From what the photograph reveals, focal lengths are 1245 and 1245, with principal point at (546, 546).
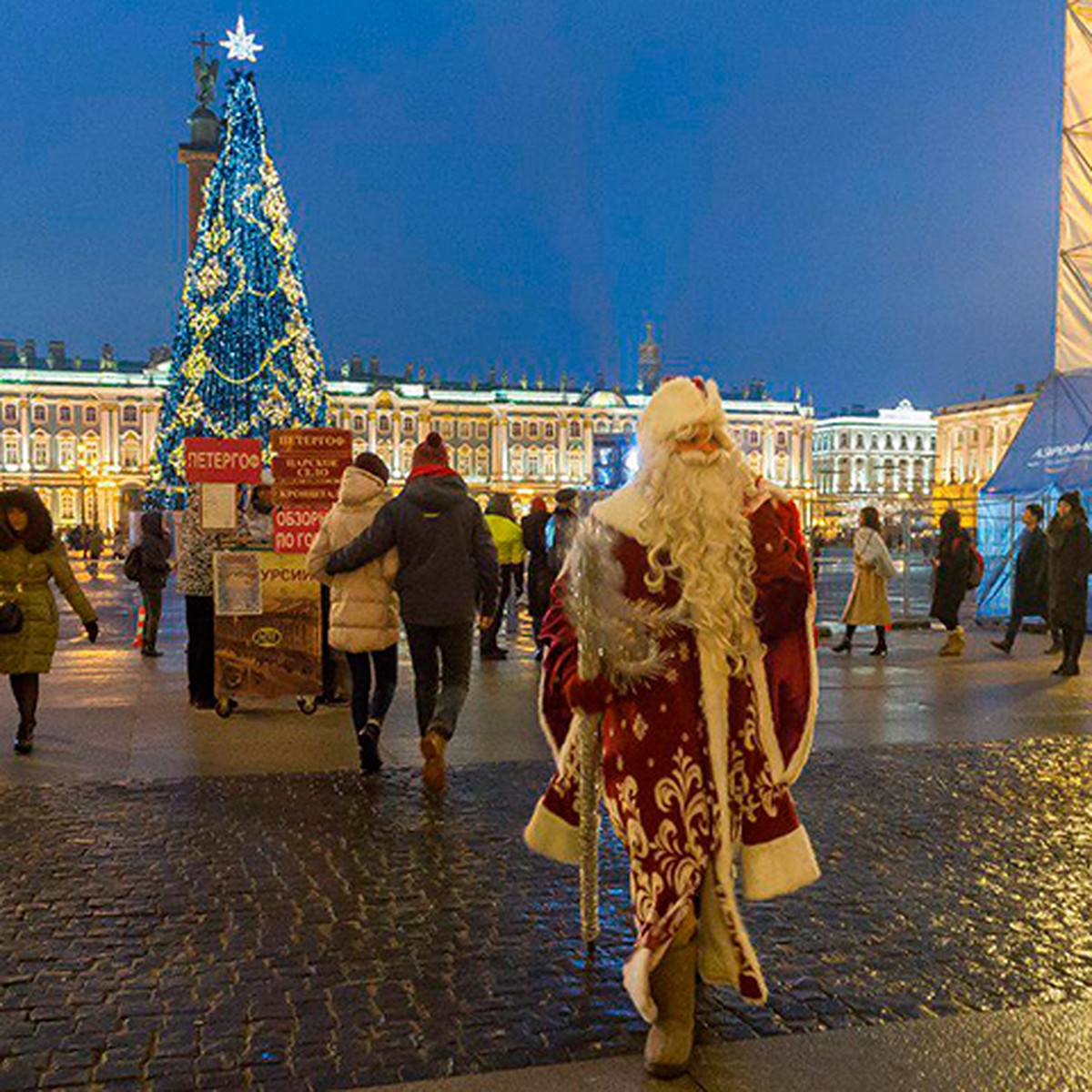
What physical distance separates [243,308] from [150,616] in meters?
12.4

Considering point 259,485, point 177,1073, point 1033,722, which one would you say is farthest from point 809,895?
point 259,485

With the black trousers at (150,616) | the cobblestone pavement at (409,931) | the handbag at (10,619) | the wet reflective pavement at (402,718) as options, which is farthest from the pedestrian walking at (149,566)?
the cobblestone pavement at (409,931)

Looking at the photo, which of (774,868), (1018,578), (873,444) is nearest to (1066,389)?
(1018,578)

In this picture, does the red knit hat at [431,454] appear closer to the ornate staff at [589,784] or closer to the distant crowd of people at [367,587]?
the distant crowd of people at [367,587]

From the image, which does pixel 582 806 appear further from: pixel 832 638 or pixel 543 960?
pixel 832 638

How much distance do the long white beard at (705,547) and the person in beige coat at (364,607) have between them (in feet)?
11.2

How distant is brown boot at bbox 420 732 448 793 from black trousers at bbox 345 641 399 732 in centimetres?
50

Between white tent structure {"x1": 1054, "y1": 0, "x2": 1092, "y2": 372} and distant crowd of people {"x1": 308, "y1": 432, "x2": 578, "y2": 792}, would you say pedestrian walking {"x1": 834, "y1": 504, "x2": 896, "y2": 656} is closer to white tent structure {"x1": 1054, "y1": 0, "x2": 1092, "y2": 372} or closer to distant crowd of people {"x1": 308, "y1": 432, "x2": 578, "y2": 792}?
distant crowd of people {"x1": 308, "y1": 432, "x2": 578, "y2": 792}

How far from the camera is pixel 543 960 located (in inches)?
146

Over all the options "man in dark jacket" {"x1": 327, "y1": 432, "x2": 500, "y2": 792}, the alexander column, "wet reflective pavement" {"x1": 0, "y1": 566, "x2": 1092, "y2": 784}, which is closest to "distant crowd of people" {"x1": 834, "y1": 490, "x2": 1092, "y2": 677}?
"wet reflective pavement" {"x1": 0, "y1": 566, "x2": 1092, "y2": 784}

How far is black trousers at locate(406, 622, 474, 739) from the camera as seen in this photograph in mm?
6031

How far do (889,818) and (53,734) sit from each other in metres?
4.94

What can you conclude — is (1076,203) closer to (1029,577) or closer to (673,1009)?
(1029,577)

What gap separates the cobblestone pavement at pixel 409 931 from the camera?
315 centimetres
